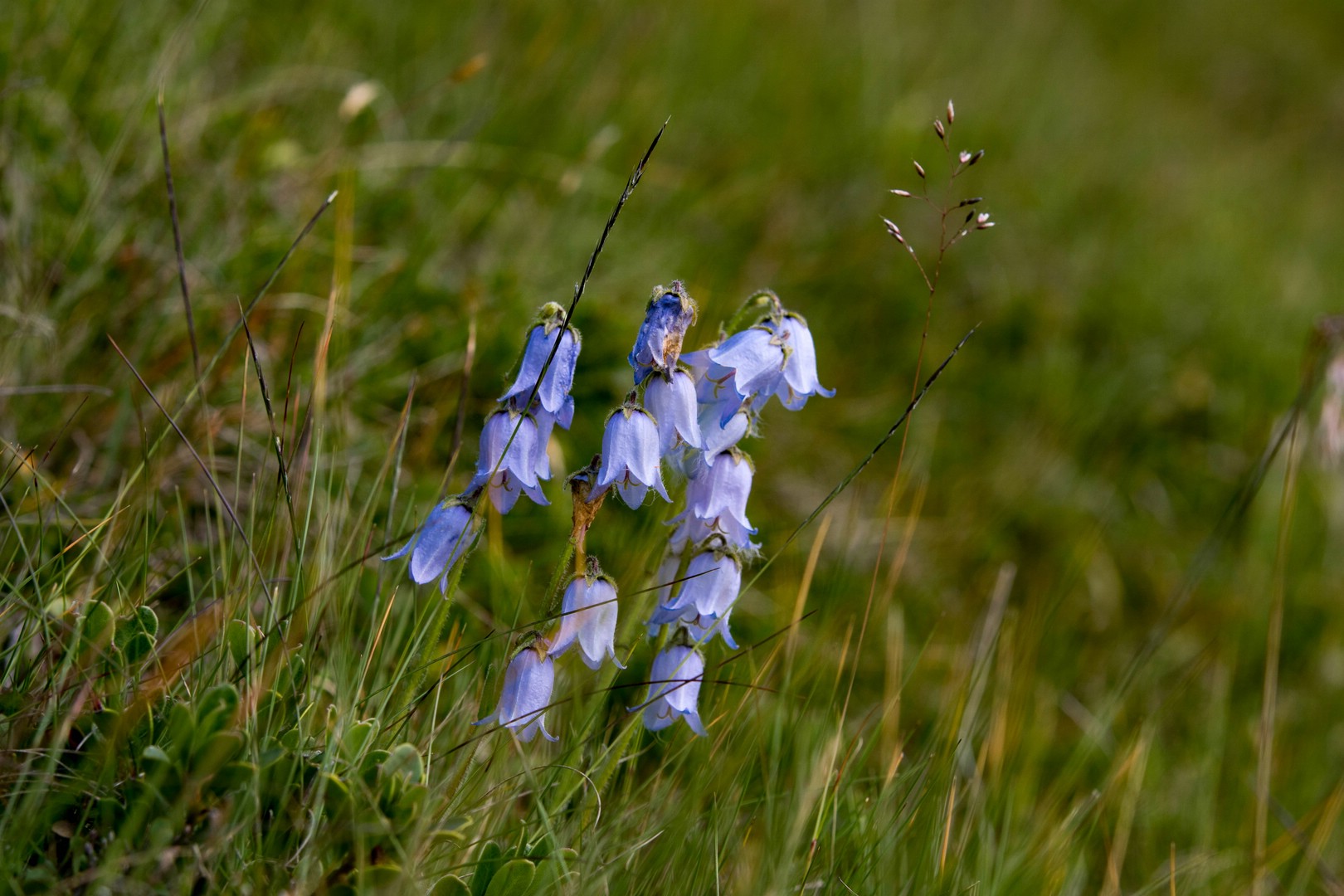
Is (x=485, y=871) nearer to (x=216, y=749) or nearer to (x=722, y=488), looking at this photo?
(x=216, y=749)

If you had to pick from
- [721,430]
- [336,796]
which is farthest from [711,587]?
[336,796]

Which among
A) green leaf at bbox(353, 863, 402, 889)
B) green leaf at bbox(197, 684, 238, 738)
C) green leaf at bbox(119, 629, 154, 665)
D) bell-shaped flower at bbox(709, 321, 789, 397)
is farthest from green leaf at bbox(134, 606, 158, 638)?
bell-shaped flower at bbox(709, 321, 789, 397)

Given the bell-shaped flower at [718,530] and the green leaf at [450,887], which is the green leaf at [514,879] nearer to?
the green leaf at [450,887]

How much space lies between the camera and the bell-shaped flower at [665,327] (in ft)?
4.71

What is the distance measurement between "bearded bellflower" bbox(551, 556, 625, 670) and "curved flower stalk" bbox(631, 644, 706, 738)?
12cm

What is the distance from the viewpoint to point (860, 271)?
4.12 metres

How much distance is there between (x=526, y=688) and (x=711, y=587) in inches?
12.5

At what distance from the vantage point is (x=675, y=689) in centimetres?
155

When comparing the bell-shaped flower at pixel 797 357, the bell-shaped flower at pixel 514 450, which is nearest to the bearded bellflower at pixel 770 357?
the bell-shaped flower at pixel 797 357

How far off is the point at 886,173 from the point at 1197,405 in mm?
1693

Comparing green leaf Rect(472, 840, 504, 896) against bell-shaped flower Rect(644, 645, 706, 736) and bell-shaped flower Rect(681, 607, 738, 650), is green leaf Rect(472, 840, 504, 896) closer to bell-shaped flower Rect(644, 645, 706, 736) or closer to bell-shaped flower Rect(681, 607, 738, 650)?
bell-shaped flower Rect(644, 645, 706, 736)

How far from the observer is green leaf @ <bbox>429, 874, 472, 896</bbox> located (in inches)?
54.7

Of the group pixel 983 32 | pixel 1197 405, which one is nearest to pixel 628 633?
pixel 1197 405

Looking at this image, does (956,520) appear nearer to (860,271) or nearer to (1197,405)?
(860,271)
